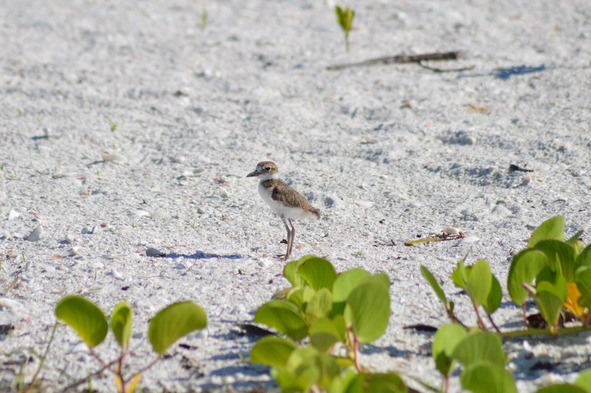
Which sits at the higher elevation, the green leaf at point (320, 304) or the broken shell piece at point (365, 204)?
the green leaf at point (320, 304)

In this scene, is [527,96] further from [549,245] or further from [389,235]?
[549,245]

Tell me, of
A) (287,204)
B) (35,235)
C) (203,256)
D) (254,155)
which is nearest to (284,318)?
(203,256)

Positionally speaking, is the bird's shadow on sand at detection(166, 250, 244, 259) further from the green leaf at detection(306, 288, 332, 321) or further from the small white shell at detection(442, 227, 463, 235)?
the green leaf at detection(306, 288, 332, 321)

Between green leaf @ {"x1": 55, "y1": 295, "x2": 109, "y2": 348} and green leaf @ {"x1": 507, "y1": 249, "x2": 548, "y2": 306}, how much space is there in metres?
1.69


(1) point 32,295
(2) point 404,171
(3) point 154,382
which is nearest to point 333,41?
(2) point 404,171

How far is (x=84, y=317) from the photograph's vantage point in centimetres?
343

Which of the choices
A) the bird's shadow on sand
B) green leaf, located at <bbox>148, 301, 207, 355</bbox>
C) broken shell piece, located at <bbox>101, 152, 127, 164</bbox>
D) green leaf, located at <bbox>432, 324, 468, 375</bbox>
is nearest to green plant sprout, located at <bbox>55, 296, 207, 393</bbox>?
green leaf, located at <bbox>148, 301, 207, 355</bbox>

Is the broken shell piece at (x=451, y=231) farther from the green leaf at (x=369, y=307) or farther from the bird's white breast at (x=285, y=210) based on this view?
the green leaf at (x=369, y=307)

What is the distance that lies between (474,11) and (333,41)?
1703 millimetres

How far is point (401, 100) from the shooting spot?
753cm

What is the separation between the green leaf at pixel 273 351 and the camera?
3326 mm

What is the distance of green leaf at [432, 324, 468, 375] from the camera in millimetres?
3285

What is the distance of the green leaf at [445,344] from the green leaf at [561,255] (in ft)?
2.53

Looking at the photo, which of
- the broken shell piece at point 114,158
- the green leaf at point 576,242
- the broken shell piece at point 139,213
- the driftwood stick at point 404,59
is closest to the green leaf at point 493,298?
the green leaf at point 576,242
